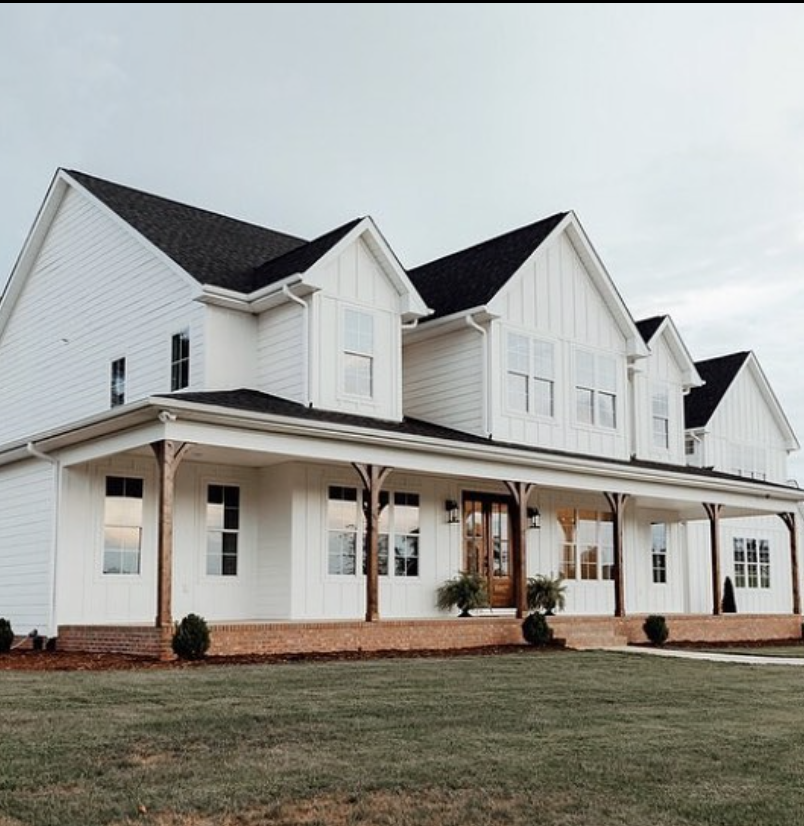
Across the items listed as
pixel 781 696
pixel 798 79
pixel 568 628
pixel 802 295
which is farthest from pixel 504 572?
pixel 798 79

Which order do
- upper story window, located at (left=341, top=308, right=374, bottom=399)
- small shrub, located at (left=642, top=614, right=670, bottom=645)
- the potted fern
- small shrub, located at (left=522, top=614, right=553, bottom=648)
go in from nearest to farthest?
small shrub, located at (left=522, top=614, right=553, bottom=648)
upper story window, located at (left=341, top=308, right=374, bottom=399)
the potted fern
small shrub, located at (left=642, top=614, right=670, bottom=645)

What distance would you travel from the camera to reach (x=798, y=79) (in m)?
5.62

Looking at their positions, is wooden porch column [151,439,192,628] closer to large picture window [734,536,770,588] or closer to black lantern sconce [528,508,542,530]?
black lantern sconce [528,508,542,530]

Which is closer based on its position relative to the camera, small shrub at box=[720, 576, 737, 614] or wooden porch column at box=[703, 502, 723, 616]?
wooden porch column at box=[703, 502, 723, 616]

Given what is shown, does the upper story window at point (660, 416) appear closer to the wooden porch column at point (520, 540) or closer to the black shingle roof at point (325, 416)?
the black shingle roof at point (325, 416)

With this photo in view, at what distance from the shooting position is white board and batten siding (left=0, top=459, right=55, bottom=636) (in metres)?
17.7

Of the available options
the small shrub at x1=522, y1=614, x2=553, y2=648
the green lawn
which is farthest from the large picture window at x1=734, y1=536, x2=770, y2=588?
the green lawn

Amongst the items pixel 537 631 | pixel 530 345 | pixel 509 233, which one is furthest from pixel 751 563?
pixel 537 631

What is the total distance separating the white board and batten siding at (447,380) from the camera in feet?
72.5

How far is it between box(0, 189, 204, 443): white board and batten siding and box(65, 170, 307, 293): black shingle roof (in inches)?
13.2

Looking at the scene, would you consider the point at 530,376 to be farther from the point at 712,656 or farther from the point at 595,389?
the point at 712,656

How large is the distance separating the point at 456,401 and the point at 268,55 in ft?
60.9

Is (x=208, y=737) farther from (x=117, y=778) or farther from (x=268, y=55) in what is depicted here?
(x=268, y=55)

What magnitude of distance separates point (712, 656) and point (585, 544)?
254 inches
